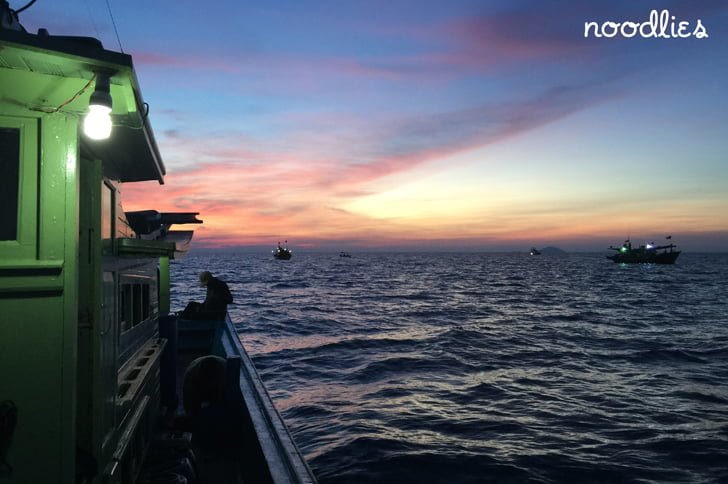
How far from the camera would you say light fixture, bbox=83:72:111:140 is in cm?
301

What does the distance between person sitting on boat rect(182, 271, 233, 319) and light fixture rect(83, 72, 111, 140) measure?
1214 cm

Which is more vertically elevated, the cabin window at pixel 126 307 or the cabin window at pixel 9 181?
the cabin window at pixel 9 181

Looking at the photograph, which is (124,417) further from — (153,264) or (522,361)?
(522,361)

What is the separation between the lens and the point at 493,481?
9641 mm

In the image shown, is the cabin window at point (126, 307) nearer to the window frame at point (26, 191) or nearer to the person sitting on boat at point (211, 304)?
the window frame at point (26, 191)

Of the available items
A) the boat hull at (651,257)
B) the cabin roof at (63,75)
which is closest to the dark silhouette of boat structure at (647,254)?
the boat hull at (651,257)

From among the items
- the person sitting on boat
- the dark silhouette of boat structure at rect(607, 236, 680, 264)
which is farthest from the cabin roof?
the dark silhouette of boat structure at rect(607, 236, 680, 264)

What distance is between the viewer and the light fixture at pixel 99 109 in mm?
3008

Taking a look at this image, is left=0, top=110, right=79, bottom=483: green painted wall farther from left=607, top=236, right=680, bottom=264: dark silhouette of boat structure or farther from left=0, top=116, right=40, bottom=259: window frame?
left=607, top=236, right=680, bottom=264: dark silhouette of boat structure

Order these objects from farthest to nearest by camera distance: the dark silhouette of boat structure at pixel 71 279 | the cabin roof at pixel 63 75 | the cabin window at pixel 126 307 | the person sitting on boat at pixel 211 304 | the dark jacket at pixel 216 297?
the dark jacket at pixel 216 297
the person sitting on boat at pixel 211 304
the cabin window at pixel 126 307
the dark silhouette of boat structure at pixel 71 279
the cabin roof at pixel 63 75

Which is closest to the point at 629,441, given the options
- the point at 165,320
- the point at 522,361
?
the point at 522,361

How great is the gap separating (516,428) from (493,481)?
10.4 ft

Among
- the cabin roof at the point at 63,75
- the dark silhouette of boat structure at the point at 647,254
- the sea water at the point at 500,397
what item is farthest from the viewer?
the dark silhouette of boat structure at the point at 647,254

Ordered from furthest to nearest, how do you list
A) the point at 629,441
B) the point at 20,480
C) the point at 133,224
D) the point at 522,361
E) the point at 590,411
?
the point at 522,361 → the point at 590,411 → the point at 629,441 → the point at 133,224 → the point at 20,480
